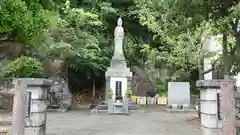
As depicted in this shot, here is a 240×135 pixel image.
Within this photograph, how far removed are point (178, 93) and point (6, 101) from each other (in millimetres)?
10085

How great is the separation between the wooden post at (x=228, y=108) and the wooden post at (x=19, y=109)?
3.48 metres

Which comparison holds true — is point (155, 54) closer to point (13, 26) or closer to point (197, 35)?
point (197, 35)

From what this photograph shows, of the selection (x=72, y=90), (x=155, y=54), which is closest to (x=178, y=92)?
(x=155, y=54)

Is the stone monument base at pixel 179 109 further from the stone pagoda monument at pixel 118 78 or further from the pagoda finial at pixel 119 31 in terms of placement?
the pagoda finial at pixel 119 31

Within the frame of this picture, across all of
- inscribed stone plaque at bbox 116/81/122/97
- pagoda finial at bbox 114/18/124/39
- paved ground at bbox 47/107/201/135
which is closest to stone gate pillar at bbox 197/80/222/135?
paved ground at bbox 47/107/201/135

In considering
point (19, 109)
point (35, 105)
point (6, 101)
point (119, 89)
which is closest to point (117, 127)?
point (35, 105)

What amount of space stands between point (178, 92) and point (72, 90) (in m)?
8.52

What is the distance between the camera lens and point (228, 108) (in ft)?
16.6

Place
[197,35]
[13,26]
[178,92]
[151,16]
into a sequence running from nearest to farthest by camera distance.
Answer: [13,26]
[197,35]
[151,16]
[178,92]

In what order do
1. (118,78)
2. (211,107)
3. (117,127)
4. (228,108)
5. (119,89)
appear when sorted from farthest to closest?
1. (118,78)
2. (119,89)
3. (117,127)
4. (211,107)
5. (228,108)

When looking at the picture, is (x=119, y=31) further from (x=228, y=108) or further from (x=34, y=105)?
(x=228, y=108)

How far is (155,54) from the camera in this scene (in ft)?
61.9

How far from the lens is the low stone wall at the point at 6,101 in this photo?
53.9ft

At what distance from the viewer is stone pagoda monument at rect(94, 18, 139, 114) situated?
54.4ft
